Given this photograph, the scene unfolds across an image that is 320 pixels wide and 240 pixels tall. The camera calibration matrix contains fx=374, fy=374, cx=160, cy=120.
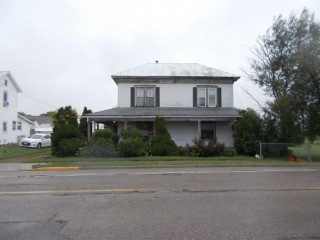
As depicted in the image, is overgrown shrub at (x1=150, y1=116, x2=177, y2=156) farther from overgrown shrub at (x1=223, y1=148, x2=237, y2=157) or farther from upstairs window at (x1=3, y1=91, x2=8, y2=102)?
upstairs window at (x1=3, y1=91, x2=8, y2=102)

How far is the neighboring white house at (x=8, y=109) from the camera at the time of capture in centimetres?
4278

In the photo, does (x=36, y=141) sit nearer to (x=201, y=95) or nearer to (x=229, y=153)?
(x=201, y=95)

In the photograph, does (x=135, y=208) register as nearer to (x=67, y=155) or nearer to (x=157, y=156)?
(x=157, y=156)

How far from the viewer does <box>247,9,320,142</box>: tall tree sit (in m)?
24.0

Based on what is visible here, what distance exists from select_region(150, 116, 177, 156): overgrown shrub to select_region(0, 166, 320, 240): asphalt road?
42.4 ft

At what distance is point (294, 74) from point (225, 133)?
691cm

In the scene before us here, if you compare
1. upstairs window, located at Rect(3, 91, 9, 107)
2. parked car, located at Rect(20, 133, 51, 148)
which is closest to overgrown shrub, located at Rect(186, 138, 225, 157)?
parked car, located at Rect(20, 133, 51, 148)

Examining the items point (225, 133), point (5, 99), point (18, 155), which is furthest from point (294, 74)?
point (5, 99)

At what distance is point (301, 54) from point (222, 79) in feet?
25.3

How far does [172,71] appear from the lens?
31.3m

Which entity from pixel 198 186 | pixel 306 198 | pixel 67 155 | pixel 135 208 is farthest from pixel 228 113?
pixel 135 208

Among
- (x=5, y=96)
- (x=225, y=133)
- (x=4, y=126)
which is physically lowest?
(x=225, y=133)

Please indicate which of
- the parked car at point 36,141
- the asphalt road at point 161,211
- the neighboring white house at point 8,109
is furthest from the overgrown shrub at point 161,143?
the neighboring white house at point 8,109

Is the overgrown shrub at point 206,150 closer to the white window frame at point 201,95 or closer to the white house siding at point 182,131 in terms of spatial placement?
the white house siding at point 182,131
